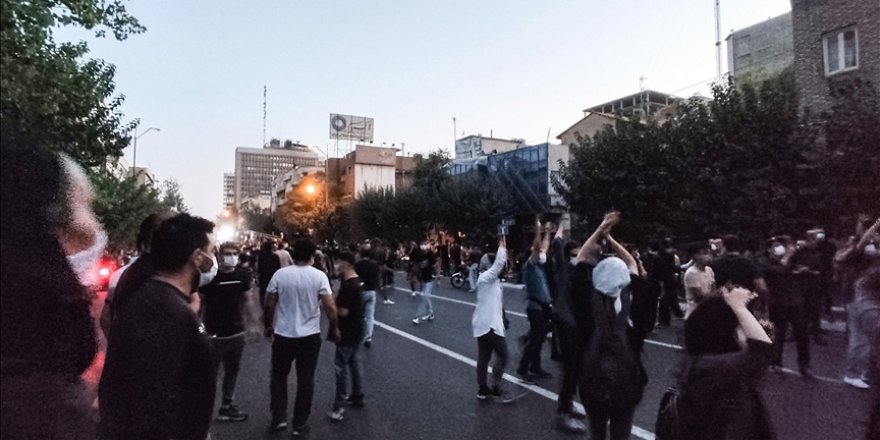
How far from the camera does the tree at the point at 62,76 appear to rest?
10.0 metres

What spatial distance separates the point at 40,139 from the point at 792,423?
6.75 m

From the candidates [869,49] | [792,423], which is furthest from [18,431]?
[869,49]

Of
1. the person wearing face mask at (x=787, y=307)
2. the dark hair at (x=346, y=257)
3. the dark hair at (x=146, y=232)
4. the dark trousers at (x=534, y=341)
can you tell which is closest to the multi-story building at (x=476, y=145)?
the person wearing face mask at (x=787, y=307)

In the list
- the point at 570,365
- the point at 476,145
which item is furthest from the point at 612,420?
the point at 476,145

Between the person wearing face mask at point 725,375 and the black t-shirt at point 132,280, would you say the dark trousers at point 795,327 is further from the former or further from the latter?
the black t-shirt at point 132,280

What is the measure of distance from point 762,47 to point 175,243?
2088 inches

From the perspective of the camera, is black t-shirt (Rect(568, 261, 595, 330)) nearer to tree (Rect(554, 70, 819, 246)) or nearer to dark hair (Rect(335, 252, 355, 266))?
dark hair (Rect(335, 252, 355, 266))

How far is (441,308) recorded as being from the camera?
17328mm

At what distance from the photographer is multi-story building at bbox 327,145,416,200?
7356 centimetres

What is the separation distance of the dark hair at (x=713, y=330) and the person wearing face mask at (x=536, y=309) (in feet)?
16.0

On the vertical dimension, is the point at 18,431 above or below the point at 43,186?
below

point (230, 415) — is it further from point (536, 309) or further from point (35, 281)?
point (35, 281)

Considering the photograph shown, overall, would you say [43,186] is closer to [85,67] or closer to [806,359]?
[806,359]

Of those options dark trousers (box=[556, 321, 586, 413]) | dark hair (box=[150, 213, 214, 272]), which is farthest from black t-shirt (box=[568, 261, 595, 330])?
dark hair (box=[150, 213, 214, 272])
